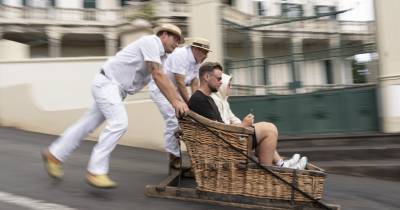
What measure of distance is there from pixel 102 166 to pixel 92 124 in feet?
1.95

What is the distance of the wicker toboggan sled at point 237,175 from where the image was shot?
513 centimetres

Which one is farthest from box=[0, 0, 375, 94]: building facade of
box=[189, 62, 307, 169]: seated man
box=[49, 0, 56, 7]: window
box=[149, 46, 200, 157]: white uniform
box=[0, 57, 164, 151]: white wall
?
box=[49, 0, 56, 7]: window

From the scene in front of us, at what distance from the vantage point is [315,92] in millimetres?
9664

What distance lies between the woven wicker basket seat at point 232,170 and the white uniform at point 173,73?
1.27m

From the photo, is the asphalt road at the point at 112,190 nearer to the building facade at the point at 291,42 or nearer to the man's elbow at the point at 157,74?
the man's elbow at the point at 157,74

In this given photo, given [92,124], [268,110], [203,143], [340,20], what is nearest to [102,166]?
[92,124]

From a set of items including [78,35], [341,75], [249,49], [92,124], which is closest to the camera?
[92,124]

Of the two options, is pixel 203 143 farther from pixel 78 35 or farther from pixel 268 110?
pixel 78 35

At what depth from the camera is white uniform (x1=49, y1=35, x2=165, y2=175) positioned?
5.64 meters

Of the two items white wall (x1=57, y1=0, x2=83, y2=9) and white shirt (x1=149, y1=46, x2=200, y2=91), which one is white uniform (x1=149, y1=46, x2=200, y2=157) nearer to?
white shirt (x1=149, y1=46, x2=200, y2=91)

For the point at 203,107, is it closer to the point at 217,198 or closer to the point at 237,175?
the point at 237,175

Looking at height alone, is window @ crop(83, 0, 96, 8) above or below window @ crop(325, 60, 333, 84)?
above

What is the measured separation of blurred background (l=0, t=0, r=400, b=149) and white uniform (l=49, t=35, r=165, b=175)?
3940mm

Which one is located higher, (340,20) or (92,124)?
(340,20)
